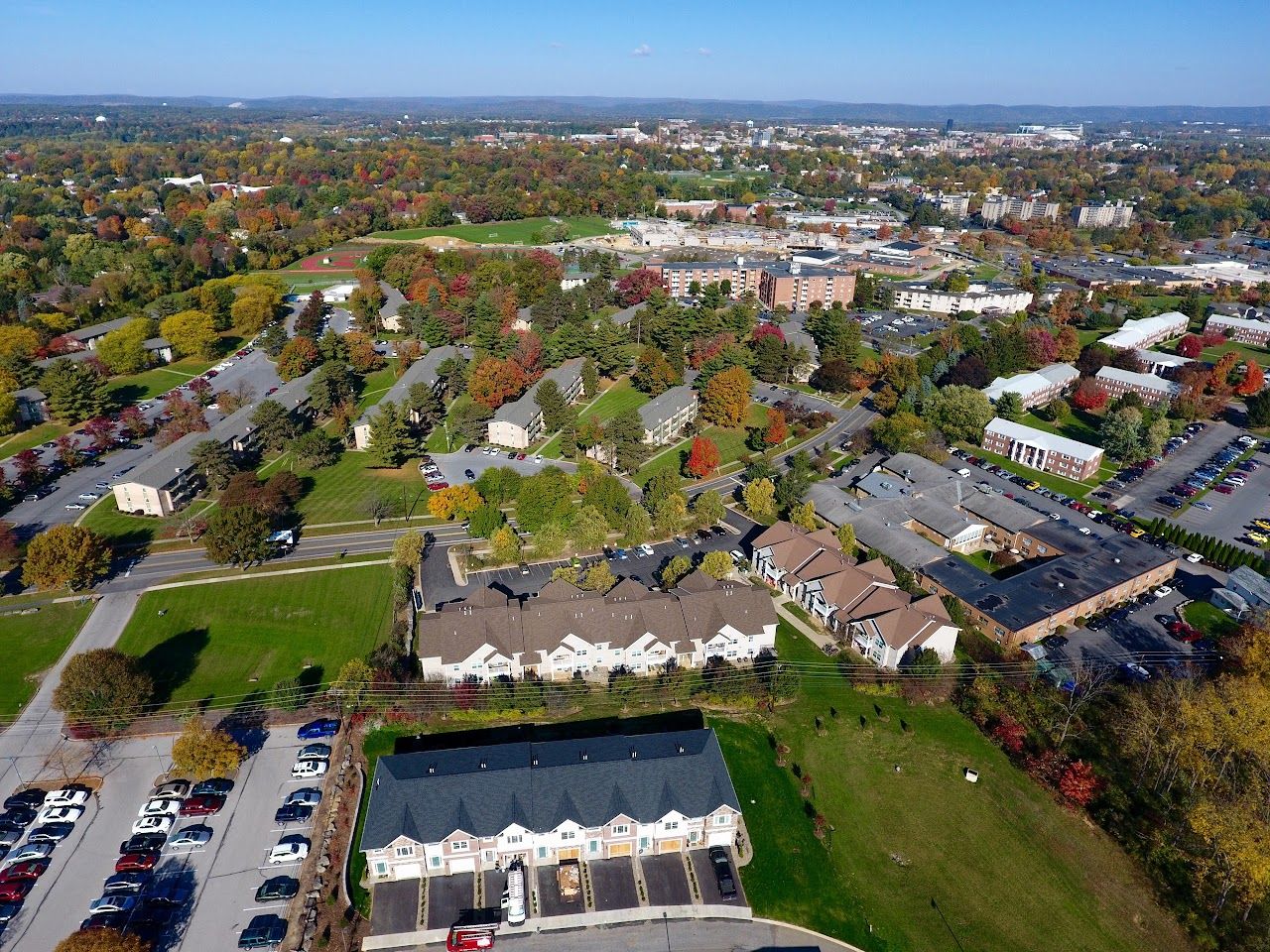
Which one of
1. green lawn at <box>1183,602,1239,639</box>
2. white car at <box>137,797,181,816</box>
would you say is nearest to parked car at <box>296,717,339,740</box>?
white car at <box>137,797,181,816</box>

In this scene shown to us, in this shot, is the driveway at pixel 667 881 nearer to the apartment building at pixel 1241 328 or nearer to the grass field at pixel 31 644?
the grass field at pixel 31 644

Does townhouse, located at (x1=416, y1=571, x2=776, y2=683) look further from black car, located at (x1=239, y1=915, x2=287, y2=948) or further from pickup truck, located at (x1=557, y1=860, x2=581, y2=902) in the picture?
black car, located at (x1=239, y1=915, x2=287, y2=948)

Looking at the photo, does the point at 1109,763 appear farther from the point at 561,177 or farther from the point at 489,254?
the point at 561,177

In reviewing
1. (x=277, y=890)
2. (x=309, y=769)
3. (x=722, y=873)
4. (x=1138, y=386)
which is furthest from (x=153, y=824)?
(x=1138, y=386)

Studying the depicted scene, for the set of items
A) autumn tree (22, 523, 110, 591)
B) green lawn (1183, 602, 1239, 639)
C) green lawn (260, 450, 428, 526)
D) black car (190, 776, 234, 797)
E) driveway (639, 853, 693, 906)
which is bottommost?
green lawn (1183, 602, 1239, 639)

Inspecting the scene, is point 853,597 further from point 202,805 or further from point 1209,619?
point 202,805
